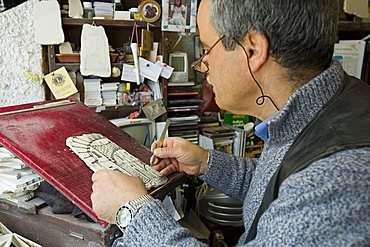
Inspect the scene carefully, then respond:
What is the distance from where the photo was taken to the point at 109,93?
184 cm

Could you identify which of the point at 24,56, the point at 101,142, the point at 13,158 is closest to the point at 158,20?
the point at 24,56

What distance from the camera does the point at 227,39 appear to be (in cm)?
70

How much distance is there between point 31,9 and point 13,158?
100 centimetres

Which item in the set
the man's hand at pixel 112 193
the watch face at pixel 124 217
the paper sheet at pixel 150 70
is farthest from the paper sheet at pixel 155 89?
the watch face at pixel 124 217

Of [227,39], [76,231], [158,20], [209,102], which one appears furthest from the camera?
[209,102]

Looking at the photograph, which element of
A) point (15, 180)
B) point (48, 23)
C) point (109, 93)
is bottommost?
point (15, 180)

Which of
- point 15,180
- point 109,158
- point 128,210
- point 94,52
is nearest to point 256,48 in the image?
point 128,210

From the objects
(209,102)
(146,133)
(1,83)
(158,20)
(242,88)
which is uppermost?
(158,20)

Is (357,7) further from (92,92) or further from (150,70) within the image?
(92,92)

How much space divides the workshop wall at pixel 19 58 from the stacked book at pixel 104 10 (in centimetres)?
31

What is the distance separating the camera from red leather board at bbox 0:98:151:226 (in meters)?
0.81

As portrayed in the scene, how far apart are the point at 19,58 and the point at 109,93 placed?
1.58 feet

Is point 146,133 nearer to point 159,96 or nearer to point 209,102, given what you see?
point 159,96

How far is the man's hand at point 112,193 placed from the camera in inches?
28.2
